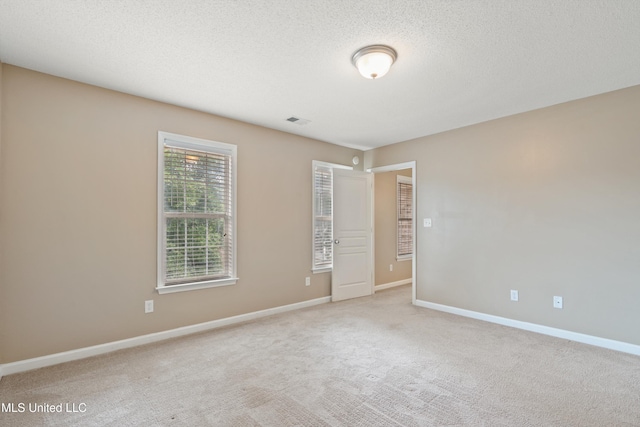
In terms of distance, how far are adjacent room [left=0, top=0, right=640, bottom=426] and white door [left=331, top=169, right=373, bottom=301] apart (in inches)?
18.3

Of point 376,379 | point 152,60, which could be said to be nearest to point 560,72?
point 376,379

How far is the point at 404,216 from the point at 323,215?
211cm

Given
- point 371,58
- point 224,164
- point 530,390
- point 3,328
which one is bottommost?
point 530,390

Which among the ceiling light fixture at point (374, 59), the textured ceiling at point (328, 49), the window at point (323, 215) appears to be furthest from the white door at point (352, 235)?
the ceiling light fixture at point (374, 59)

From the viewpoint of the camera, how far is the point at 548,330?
3453 millimetres

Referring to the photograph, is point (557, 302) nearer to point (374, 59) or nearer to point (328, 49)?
point (374, 59)

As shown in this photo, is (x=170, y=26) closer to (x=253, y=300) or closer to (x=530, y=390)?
(x=253, y=300)

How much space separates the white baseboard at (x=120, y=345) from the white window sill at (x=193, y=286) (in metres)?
0.42

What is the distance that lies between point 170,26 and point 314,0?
0.99 meters

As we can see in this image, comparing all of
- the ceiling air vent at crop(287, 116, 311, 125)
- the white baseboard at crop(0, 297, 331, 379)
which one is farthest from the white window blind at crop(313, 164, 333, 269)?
the white baseboard at crop(0, 297, 331, 379)

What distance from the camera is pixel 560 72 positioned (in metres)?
2.70

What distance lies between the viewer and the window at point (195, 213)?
3.36 m

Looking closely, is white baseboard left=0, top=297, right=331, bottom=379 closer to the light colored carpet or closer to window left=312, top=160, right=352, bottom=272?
the light colored carpet

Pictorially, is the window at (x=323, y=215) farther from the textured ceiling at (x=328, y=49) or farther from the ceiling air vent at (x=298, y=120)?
the textured ceiling at (x=328, y=49)
